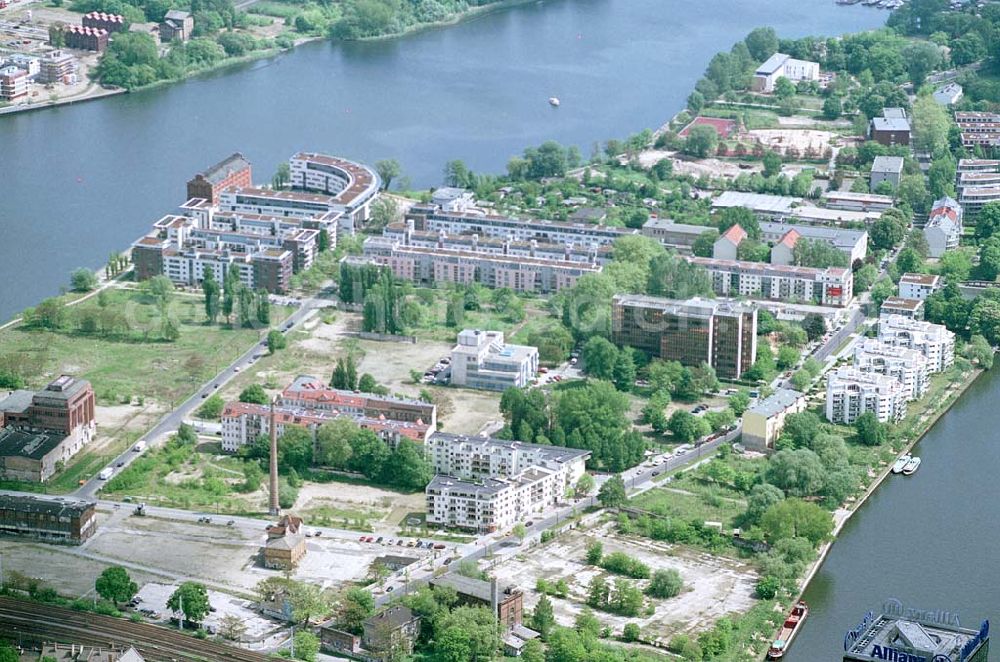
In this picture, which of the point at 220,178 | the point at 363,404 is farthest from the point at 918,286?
the point at 220,178

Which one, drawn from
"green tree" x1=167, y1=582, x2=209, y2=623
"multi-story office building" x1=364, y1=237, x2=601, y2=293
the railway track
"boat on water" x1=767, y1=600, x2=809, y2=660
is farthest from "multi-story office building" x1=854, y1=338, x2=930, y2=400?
the railway track

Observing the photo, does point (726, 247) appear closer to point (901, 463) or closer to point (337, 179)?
point (337, 179)

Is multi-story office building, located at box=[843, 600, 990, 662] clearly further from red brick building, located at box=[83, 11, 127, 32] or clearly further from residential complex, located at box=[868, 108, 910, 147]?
red brick building, located at box=[83, 11, 127, 32]

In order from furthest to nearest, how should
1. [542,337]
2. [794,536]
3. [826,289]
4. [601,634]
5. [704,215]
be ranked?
[704,215] < [826,289] < [542,337] < [794,536] < [601,634]

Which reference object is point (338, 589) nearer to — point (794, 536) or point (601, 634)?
point (601, 634)

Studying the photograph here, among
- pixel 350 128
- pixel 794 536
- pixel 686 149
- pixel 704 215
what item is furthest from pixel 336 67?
pixel 794 536

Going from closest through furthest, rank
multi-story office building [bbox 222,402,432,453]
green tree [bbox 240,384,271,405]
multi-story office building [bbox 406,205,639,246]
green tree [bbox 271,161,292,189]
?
multi-story office building [bbox 222,402,432,453] < green tree [bbox 240,384,271,405] < multi-story office building [bbox 406,205,639,246] < green tree [bbox 271,161,292,189]
